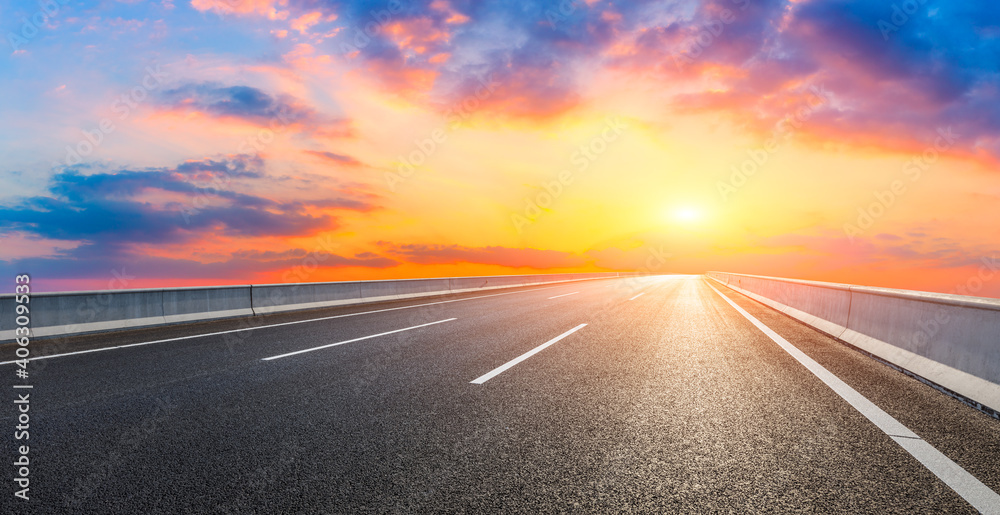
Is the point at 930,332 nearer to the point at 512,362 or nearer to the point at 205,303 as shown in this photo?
the point at 512,362

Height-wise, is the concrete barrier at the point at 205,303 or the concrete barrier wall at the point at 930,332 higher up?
the concrete barrier at the point at 205,303

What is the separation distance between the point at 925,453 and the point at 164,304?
507 inches

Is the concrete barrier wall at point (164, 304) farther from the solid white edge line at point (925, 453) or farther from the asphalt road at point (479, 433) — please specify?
the solid white edge line at point (925, 453)

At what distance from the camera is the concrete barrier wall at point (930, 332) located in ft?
16.5

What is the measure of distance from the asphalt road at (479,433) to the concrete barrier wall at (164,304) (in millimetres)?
1924

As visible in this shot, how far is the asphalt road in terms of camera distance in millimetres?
2865

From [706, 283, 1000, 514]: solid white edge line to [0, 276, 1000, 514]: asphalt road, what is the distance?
0.07 m

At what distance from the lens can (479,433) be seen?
3848 millimetres

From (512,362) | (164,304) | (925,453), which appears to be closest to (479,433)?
(512,362)

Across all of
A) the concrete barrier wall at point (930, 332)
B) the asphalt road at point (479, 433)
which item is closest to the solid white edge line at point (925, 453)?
the asphalt road at point (479, 433)

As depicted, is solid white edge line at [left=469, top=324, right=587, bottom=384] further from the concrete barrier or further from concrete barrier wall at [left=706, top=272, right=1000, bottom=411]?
the concrete barrier

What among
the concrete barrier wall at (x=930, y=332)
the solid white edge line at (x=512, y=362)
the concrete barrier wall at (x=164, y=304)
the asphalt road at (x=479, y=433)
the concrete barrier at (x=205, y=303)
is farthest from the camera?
the concrete barrier at (x=205, y=303)

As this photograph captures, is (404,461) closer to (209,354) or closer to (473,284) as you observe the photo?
(209,354)

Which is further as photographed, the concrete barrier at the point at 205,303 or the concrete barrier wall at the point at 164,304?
the concrete barrier at the point at 205,303
